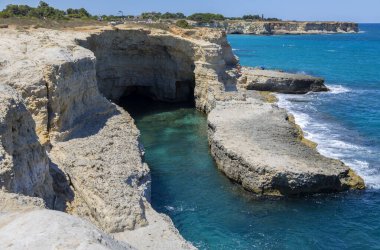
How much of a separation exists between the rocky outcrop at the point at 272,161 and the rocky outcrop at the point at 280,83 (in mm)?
21954

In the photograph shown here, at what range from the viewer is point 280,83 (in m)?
57.8

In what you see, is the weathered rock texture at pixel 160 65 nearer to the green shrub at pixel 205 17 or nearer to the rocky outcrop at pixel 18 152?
the rocky outcrop at pixel 18 152

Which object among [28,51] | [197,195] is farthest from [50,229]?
[28,51]

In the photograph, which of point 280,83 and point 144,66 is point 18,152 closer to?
point 144,66

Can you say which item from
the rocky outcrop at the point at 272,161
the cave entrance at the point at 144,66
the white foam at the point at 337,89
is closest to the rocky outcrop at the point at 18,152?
the rocky outcrop at the point at 272,161

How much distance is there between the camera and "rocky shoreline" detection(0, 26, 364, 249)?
1506 cm

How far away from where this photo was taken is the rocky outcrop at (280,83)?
5775 centimetres

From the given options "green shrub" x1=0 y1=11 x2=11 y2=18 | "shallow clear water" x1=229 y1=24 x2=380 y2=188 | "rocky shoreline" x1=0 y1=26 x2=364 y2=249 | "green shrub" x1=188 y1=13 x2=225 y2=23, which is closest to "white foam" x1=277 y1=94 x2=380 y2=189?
"shallow clear water" x1=229 y1=24 x2=380 y2=188

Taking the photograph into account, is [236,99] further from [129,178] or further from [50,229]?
[50,229]

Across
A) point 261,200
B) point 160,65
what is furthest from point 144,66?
point 261,200

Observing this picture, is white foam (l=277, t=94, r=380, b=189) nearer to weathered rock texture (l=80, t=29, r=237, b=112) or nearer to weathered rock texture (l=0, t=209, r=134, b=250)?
weathered rock texture (l=80, t=29, r=237, b=112)

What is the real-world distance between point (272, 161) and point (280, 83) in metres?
31.7

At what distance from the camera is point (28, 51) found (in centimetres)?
2795

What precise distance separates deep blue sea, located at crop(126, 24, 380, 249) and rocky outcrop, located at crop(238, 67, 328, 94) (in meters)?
5.96
